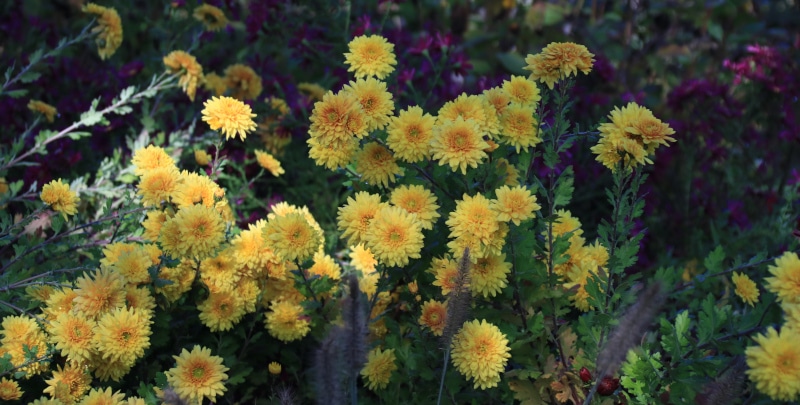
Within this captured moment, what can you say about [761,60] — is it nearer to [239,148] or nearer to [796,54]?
[796,54]

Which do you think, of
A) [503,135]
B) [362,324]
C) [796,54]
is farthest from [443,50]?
[796,54]

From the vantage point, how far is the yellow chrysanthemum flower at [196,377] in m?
1.78

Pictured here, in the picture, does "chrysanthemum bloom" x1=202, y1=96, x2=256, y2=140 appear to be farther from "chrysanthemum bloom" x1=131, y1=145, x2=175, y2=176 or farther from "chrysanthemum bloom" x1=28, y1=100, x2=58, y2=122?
"chrysanthemum bloom" x1=28, y1=100, x2=58, y2=122

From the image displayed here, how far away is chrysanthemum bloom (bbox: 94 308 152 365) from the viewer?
5.90 ft

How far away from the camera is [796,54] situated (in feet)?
13.3

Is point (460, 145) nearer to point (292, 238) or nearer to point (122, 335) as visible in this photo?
point (292, 238)

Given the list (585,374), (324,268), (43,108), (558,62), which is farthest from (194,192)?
(43,108)

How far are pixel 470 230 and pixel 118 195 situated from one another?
1.50 m

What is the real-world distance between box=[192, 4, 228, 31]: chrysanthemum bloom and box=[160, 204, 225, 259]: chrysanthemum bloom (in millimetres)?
1402

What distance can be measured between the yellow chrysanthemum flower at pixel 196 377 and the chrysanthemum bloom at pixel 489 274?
0.61m

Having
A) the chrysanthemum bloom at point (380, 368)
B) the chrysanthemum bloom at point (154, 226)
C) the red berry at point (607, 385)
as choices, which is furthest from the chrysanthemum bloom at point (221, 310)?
the red berry at point (607, 385)

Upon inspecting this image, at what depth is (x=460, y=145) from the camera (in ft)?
5.74

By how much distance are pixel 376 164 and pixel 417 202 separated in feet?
0.47

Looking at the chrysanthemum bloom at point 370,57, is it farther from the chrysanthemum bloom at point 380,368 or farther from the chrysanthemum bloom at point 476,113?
the chrysanthemum bloom at point 380,368
